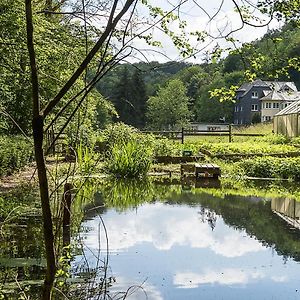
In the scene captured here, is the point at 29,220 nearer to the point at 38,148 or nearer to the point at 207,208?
the point at 207,208

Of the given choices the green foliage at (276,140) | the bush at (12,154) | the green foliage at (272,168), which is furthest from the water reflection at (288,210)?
the green foliage at (276,140)

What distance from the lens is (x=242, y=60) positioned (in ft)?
9.21

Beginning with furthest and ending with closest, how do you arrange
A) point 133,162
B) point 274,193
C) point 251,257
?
point 133,162
point 274,193
point 251,257

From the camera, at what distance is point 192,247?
7.66 meters

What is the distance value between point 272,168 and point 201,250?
1051 centimetres

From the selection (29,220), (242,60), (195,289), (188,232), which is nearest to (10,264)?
(195,289)

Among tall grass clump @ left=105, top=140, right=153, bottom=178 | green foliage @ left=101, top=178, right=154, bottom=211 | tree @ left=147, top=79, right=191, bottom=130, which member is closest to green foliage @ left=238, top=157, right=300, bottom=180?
tall grass clump @ left=105, top=140, right=153, bottom=178

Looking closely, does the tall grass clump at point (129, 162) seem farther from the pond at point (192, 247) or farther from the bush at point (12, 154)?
the pond at point (192, 247)

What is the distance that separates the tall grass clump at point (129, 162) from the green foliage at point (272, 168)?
3512 mm

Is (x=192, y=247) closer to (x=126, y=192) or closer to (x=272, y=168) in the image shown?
(x=126, y=192)

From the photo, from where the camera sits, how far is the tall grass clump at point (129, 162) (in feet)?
53.2

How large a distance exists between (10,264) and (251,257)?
316cm

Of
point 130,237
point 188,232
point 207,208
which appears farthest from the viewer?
point 207,208

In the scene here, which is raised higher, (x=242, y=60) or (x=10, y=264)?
(x=242, y=60)
